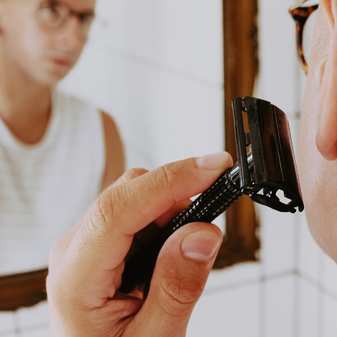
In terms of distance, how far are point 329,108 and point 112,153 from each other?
47cm

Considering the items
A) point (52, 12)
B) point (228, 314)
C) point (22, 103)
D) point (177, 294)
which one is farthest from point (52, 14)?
point (228, 314)

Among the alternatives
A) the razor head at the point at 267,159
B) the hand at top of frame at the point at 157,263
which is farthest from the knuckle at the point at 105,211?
the razor head at the point at 267,159

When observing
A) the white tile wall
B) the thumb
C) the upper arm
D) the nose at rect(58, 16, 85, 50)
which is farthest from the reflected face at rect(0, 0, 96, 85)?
the white tile wall

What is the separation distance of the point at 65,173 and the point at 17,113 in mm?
147

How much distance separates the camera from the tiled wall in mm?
624

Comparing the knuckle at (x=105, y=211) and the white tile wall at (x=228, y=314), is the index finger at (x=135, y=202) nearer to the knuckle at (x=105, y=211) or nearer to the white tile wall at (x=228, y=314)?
the knuckle at (x=105, y=211)

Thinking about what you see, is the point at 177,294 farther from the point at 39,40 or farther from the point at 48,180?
the point at 39,40

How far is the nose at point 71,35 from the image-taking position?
22.4 inches

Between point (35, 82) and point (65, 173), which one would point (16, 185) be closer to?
point (65, 173)

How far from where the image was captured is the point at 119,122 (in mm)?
647

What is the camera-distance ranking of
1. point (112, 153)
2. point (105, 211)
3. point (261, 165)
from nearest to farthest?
point (261, 165)
point (105, 211)
point (112, 153)

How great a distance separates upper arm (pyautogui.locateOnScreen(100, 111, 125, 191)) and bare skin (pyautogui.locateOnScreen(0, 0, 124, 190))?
12cm

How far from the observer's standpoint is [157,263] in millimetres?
360

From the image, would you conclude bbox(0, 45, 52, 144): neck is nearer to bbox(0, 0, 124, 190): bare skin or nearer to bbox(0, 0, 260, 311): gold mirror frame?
bbox(0, 0, 124, 190): bare skin
